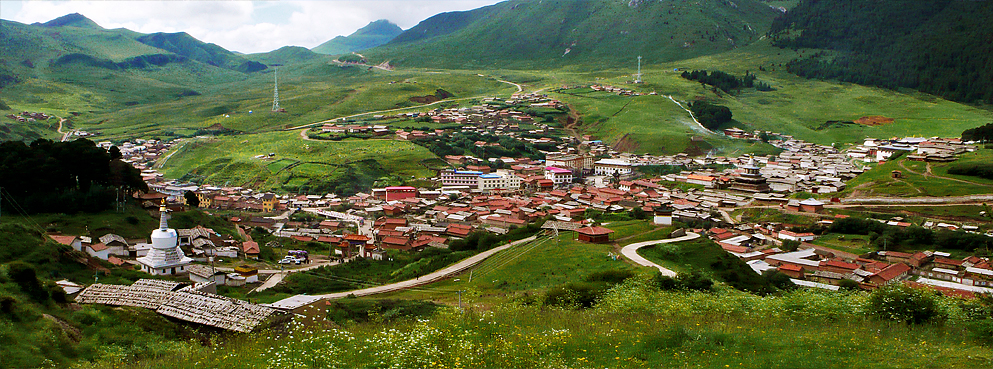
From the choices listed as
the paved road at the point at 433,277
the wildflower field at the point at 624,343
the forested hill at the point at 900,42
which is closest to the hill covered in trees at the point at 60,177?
the paved road at the point at 433,277

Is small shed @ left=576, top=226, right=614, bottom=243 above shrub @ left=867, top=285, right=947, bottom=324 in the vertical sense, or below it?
below

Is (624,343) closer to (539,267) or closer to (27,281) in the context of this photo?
(27,281)

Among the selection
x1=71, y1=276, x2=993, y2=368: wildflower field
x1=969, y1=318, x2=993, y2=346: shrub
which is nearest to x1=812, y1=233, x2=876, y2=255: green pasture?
x1=71, y1=276, x2=993, y2=368: wildflower field

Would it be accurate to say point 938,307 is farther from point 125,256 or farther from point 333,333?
point 125,256

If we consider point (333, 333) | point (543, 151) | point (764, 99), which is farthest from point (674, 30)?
point (333, 333)

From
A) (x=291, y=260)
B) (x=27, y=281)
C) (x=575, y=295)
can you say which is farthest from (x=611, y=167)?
(x=27, y=281)

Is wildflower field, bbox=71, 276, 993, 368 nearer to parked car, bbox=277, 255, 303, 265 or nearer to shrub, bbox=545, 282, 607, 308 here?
shrub, bbox=545, 282, 607, 308
